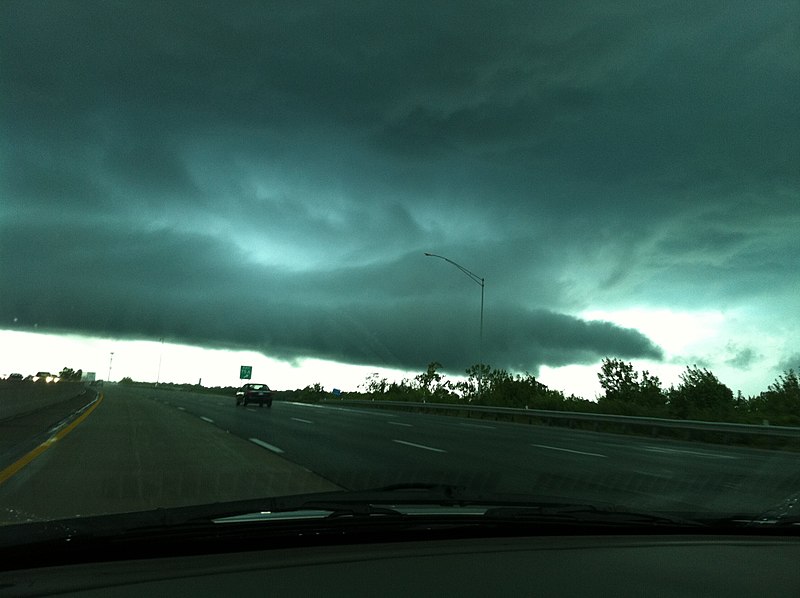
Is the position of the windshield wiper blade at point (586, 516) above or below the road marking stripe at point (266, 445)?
above

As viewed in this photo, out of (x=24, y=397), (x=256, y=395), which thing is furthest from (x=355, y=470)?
(x=256, y=395)

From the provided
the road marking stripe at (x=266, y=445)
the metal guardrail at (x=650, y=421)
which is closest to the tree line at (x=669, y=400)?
the metal guardrail at (x=650, y=421)

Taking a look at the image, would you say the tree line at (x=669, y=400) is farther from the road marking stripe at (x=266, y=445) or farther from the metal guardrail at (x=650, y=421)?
the road marking stripe at (x=266, y=445)

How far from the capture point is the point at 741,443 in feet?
77.6

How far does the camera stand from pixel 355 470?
11.0 metres

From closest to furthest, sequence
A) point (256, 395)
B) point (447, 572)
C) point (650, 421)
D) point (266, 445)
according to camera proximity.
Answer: point (447, 572) < point (266, 445) < point (650, 421) < point (256, 395)

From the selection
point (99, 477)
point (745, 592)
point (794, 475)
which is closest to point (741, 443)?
point (794, 475)

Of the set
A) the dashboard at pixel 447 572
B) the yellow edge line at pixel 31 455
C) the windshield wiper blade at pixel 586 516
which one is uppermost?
the windshield wiper blade at pixel 586 516

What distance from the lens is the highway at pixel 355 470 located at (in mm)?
8469

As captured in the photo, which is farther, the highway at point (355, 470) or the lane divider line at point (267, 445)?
the lane divider line at point (267, 445)

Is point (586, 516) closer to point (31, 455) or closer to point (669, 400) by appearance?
point (31, 455)

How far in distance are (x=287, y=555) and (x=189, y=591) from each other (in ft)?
2.15

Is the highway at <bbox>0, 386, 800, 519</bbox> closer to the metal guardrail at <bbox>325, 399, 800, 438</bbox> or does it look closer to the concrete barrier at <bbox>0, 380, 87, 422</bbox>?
the metal guardrail at <bbox>325, 399, 800, 438</bbox>

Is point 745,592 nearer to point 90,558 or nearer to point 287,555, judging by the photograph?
point 287,555
